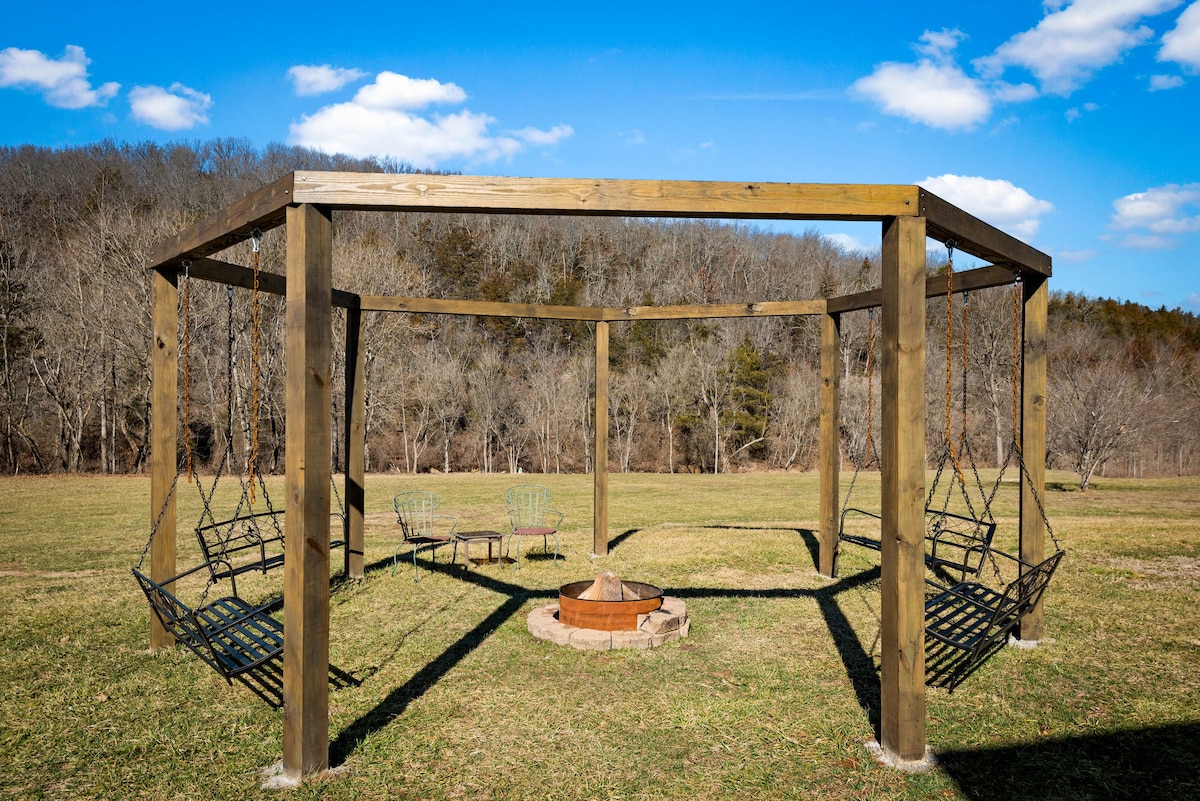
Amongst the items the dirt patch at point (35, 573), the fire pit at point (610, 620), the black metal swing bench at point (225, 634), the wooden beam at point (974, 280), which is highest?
the wooden beam at point (974, 280)

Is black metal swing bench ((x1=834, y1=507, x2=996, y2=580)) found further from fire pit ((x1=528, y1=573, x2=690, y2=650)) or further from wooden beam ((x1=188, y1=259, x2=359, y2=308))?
wooden beam ((x1=188, y1=259, x2=359, y2=308))

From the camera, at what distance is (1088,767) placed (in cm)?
383

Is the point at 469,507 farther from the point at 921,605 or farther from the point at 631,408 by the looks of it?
the point at 631,408

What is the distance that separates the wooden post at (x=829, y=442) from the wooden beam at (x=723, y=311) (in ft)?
0.79

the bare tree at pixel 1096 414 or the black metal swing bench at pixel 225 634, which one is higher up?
the bare tree at pixel 1096 414

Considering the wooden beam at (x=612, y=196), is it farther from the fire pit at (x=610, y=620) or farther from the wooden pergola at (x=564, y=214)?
the fire pit at (x=610, y=620)

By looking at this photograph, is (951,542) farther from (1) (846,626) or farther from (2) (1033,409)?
(2) (1033,409)

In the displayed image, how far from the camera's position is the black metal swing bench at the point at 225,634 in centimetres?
413

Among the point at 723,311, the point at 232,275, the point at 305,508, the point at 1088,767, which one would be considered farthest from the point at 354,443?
the point at 1088,767

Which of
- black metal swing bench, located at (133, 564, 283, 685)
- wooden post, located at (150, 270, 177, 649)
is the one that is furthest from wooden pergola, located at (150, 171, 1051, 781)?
wooden post, located at (150, 270, 177, 649)

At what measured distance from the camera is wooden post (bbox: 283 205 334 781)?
144 inches

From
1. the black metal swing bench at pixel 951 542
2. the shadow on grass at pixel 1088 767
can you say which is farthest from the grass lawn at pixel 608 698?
the black metal swing bench at pixel 951 542

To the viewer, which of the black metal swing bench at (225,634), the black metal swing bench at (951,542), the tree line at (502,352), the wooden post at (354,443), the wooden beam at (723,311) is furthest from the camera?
the tree line at (502,352)

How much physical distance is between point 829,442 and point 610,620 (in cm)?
370
